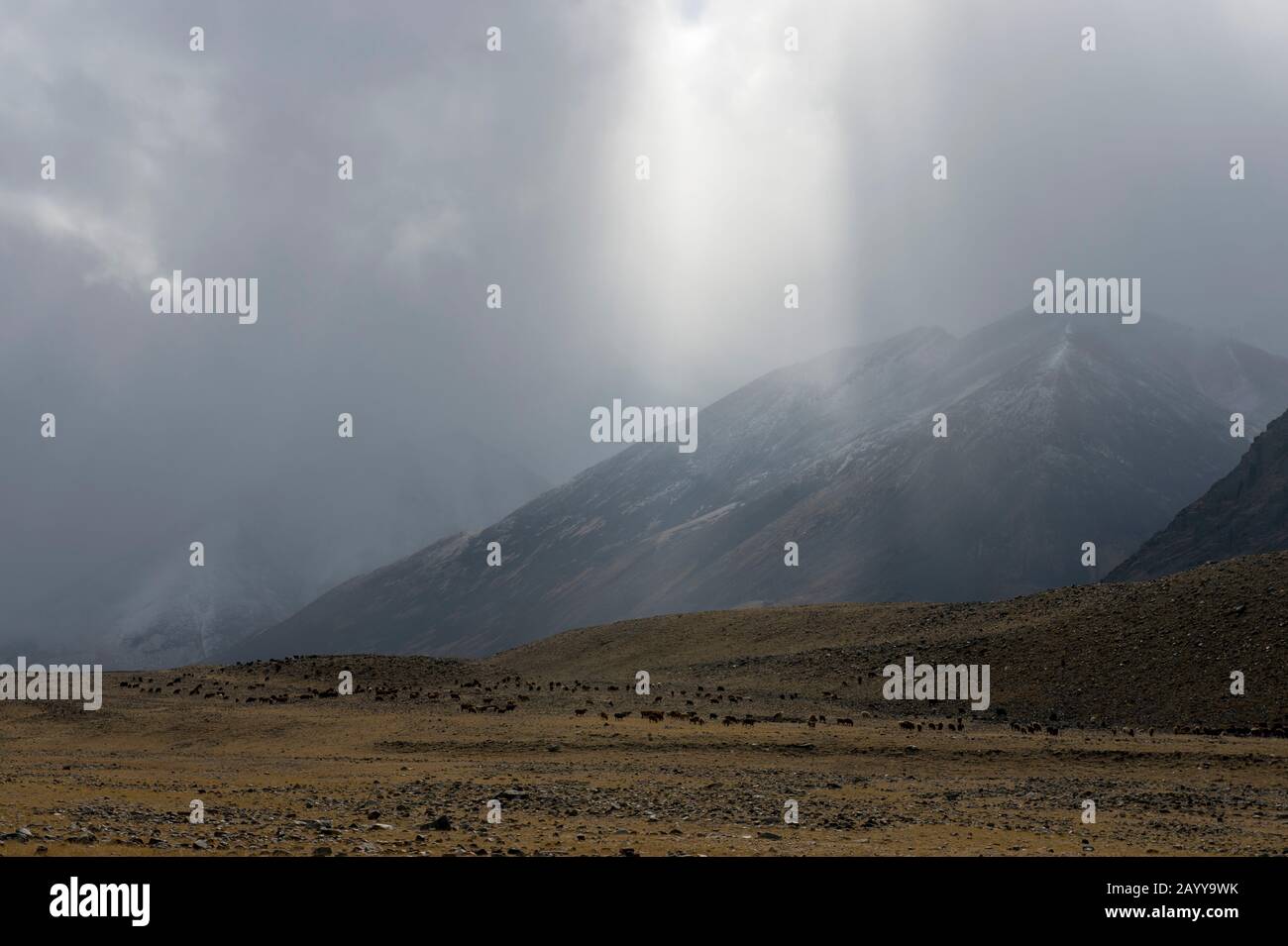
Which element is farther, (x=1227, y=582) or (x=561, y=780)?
(x=1227, y=582)

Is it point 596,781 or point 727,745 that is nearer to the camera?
point 596,781

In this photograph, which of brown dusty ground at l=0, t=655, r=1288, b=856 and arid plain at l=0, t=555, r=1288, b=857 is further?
arid plain at l=0, t=555, r=1288, b=857

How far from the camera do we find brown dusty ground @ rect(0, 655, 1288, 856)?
2225 cm

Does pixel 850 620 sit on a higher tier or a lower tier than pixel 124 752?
higher

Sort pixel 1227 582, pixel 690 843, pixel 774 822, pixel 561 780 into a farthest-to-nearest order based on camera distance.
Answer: pixel 1227 582
pixel 561 780
pixel 774 822
pixel 690 843

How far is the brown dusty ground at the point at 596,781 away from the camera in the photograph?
73.0 ft

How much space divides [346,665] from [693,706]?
31.5 metres

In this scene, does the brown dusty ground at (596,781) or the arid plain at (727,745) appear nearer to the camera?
the brown dusty ground at (596,781)

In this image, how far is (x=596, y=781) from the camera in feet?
112
